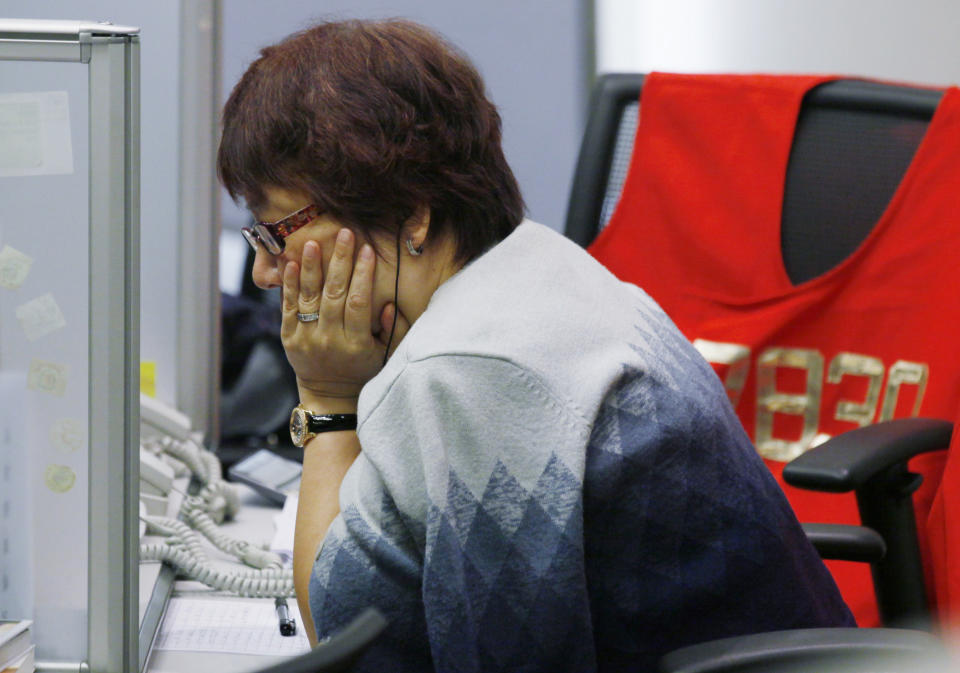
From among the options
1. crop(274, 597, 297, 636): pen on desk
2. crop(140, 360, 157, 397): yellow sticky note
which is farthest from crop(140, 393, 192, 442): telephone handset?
crop(274, 597, 297, 636): pen on desk

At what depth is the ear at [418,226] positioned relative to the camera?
3.02 feet

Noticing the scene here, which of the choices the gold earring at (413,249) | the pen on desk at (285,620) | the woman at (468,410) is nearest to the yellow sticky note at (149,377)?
the pen on desk at (285,620)

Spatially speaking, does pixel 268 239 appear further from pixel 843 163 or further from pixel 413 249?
pixel 843 163

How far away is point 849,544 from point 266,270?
65 cm

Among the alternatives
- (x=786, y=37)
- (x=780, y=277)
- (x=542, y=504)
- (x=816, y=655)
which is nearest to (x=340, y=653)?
(x=542, y=504)

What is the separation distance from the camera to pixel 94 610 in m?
0.93

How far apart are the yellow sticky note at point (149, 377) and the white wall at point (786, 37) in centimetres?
135

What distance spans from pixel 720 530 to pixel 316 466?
0.35 meters

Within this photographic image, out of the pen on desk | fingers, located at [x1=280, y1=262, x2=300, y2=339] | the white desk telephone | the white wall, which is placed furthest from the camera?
the white wall

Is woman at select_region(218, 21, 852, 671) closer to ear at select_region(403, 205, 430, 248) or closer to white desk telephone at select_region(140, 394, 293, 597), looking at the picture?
ear at select_region(403, 205, 430, 248)

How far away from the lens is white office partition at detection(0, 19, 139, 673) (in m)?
0.87

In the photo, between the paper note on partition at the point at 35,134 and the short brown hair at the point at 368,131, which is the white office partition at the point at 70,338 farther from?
the short brown hair at the point at 368,131

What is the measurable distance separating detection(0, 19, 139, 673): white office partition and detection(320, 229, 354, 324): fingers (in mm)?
160

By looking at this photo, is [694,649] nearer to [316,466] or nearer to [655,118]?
[316,466]
